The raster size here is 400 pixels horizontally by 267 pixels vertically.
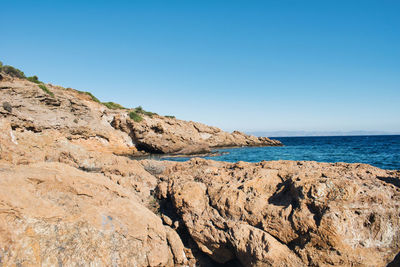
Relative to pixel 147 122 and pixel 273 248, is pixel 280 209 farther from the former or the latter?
pixel 147 122

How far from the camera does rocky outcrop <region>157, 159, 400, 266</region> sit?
4.30 m

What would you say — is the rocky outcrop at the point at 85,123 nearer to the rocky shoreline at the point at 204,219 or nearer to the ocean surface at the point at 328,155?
the ocean surface at the point at 328,155

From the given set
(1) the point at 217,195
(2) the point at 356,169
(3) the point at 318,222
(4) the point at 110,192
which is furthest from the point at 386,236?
(4) the point at 110,192

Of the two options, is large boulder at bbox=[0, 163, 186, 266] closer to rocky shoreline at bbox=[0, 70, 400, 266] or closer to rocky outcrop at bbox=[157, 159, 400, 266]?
rocky shoreline at bbox=[0, 70, 400, 266]

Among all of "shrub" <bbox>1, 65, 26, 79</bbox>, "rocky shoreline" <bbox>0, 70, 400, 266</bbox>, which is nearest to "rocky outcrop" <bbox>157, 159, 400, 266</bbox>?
"rocky shoreline" <bbox>0, 70, 400, 266</bbox>

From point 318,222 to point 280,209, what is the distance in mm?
768

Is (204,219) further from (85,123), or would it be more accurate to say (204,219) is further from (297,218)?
(85,123)

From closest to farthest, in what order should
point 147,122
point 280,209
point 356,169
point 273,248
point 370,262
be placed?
point 370,262
point 273,248
point 280,209
point 356,169
point 147,122

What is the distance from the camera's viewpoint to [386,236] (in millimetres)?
4328

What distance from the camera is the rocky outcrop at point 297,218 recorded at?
169 inches

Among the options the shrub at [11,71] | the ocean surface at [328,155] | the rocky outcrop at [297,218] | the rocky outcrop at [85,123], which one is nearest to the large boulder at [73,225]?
the rocky outcrop at [297,218]

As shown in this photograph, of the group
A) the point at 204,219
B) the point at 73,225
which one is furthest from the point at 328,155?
the point at 73,225

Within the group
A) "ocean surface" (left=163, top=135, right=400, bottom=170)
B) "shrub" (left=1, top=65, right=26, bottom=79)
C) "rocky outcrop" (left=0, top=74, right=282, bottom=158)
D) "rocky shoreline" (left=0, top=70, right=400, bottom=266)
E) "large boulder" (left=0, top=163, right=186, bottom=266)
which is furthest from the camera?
"shrub" (left=1, top=65, right=26, bottom=79)

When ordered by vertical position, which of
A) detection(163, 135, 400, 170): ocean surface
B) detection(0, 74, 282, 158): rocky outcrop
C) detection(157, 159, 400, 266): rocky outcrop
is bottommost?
detection(163, 135, 400, 170): ocean surface
